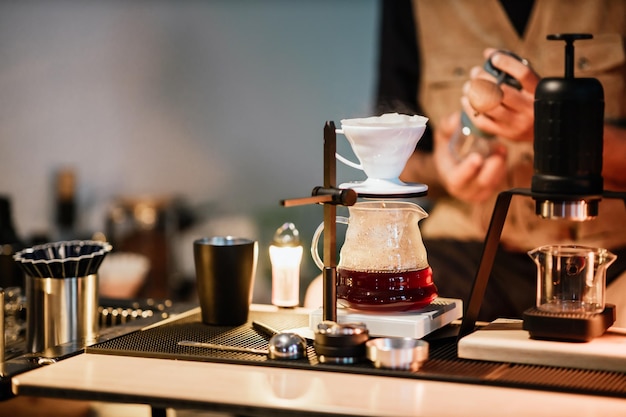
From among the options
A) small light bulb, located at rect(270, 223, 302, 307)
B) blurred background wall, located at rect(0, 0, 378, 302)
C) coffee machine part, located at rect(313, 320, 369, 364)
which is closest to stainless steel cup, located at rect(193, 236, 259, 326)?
small light bulb, located at rect(270, 223, 302, 307)

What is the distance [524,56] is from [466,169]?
0.52m

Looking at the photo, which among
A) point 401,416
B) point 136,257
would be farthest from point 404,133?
point 136,257

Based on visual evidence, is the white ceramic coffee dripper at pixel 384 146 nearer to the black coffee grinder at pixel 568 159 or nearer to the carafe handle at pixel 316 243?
the carafe handle at pixel 316 243

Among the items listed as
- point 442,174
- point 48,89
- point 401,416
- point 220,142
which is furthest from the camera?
point 48,89

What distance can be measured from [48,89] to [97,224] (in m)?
0.95

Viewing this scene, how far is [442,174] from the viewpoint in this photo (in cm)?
395

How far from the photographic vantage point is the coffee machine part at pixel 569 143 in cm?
164

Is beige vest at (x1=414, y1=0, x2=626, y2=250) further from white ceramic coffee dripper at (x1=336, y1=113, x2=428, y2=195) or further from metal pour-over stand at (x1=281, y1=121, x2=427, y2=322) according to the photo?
metal pour-over stand at (x1=281, y1=121, x2=427, y2=322)

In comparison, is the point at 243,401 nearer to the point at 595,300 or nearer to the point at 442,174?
the point at 595,300

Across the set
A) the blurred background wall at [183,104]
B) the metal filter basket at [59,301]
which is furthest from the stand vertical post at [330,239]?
the blurred background wall at [183,104]

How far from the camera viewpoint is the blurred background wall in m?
5.37

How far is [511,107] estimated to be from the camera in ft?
11.3

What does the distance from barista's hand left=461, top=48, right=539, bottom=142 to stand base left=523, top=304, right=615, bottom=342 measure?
5.56 ft

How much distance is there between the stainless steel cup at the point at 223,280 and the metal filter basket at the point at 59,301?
0.24m
